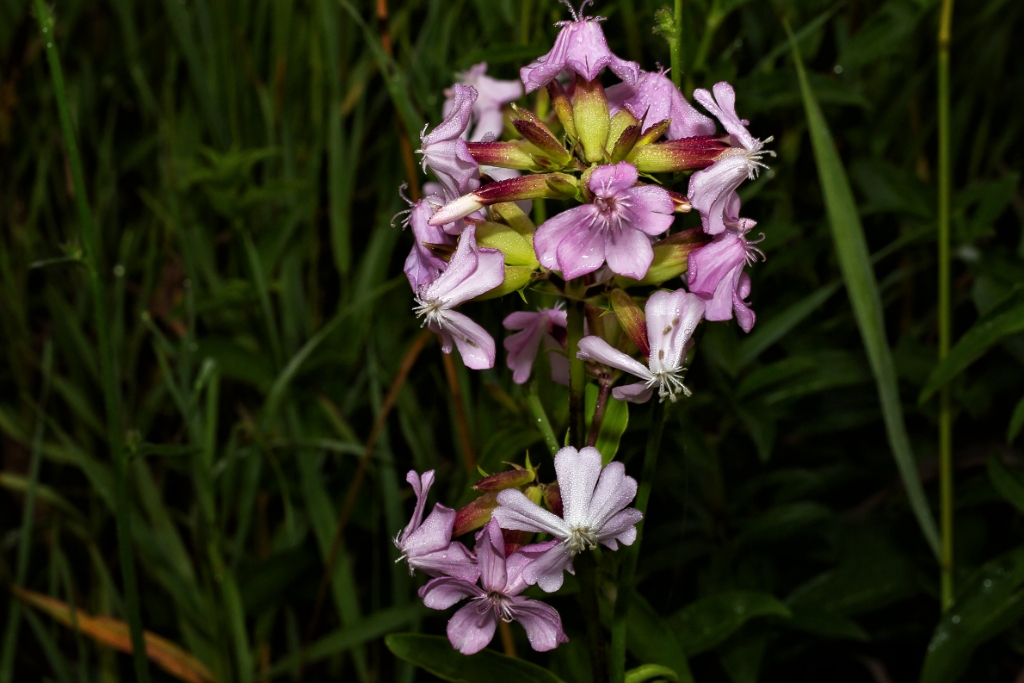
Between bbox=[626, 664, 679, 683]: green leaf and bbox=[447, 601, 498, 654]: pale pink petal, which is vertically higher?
bbox=[447, 601, 498, 654]: pale pink petal

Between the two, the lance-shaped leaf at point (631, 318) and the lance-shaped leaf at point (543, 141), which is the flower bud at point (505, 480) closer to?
the lance-shaped leaf at point (631, 318)

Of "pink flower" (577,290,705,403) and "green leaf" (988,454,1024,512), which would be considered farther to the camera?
"green leaf" (988,454,1024,512)

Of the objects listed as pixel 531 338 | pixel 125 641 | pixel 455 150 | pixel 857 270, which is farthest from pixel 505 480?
pixel 125 641

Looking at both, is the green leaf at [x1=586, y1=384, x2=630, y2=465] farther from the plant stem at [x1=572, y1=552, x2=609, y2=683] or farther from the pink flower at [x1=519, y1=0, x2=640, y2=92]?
the pink flower at [x1=519, y1=0, x2=640, y2=92]

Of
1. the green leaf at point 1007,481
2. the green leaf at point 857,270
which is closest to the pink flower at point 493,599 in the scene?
the green leaf at point 857,270

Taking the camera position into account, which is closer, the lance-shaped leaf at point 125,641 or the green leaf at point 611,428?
the green leaf at point 611,428

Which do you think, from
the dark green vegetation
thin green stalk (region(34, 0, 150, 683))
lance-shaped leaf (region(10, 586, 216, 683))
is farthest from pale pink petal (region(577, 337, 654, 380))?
lance-shaped leaf (region(10, 586, 216, 683))
